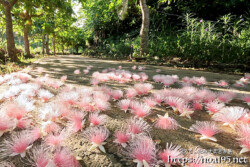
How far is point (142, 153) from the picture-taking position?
0.70 metres

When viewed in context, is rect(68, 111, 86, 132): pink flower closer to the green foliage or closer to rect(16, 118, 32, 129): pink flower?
rect(16, 118, 32, 129): pink flower

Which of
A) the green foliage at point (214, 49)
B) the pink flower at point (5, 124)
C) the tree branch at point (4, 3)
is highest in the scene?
the tree branch at point (4, 3)

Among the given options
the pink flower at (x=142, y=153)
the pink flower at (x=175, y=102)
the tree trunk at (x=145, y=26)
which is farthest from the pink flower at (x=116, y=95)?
the tree trunk at (x=145, y=26)

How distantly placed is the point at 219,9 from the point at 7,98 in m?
12.5

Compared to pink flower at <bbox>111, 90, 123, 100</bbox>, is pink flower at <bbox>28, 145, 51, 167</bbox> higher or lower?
lower

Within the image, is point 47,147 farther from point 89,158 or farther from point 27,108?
point 27,108

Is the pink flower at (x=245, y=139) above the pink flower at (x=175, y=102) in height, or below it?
below

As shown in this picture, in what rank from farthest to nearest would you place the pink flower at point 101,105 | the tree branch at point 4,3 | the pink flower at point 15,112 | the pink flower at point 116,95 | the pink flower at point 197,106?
the tree branch at point 4,3 → the pink flower at point 116,95 → the pink flower at point 197,106 → the pink flower at point 101,105 → the pink flower at point 15,112

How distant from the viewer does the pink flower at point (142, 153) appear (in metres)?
0.69

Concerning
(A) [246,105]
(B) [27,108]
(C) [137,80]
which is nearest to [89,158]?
(B) [27,108]

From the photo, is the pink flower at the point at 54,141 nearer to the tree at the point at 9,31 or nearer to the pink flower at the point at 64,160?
the pink flower at the point at 64,160

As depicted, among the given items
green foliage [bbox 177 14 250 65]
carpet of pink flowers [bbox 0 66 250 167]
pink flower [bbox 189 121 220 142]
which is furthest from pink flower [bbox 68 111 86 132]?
green foliage [bbox 177 14 250 65]

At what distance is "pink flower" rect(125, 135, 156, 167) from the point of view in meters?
0.69

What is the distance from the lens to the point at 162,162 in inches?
27.5
